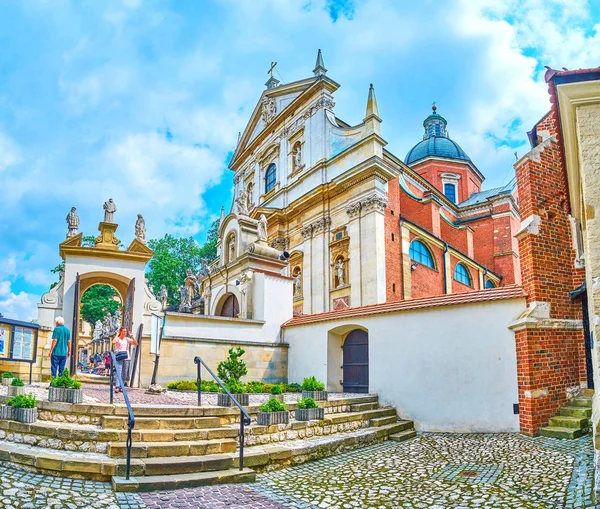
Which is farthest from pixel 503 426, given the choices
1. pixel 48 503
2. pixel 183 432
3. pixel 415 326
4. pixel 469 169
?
pixel 469 169

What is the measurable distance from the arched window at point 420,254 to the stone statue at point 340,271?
3.43 meters

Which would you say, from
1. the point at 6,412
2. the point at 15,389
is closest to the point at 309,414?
the point at 6,412

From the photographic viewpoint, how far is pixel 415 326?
11.2 meters

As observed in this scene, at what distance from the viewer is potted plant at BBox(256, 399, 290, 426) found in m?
8.17

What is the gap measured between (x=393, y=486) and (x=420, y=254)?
65.2ft

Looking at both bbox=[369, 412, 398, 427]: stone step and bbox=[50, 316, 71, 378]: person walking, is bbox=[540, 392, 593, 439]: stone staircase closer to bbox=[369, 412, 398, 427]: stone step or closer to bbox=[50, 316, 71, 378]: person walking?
bbox=[369, 412, 398, 427]: stone step

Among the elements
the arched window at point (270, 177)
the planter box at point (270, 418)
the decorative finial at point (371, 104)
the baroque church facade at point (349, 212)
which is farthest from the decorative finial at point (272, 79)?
the planter box at point (270, 418)

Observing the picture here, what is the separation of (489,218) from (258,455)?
31.7 metres

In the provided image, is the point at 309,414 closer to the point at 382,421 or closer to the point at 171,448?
the point at 382,421

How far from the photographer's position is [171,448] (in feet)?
21.6

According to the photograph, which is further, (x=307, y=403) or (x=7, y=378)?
(x=7, y=378)

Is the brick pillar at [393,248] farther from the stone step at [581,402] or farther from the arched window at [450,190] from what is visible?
the arched window at [450,190]

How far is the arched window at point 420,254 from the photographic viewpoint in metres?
24.6

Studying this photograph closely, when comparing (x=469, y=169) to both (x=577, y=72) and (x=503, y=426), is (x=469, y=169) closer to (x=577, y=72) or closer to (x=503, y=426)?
(x=503, y=426)
